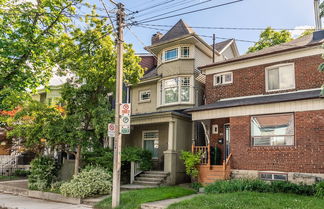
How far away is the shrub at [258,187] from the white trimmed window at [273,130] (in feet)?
6.19

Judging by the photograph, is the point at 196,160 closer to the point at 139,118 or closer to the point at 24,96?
the point at 139,118

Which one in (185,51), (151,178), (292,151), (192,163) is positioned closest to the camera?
(292,151)

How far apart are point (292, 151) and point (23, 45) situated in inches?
429

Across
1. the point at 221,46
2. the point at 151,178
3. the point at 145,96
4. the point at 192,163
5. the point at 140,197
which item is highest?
the point at 221,46

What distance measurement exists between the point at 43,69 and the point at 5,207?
546 cm

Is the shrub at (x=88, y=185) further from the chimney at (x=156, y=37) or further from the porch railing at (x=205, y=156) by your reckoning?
the chimney at (x=156, y=37)

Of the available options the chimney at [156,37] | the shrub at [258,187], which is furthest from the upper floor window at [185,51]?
the shrub at [258,187]

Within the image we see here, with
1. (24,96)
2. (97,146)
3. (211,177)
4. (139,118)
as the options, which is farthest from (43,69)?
(211,177)

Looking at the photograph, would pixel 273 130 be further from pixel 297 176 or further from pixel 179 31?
pixel 179 31

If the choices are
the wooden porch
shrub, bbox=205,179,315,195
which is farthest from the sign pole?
the wooden porch

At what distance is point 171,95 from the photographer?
1834 centimetres

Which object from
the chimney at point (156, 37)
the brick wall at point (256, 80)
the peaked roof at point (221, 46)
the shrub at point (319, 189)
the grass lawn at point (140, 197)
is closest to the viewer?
the shrub at point (319, 189)

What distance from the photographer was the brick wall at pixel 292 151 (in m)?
11.3

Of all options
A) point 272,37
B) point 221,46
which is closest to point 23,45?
point 221,46
